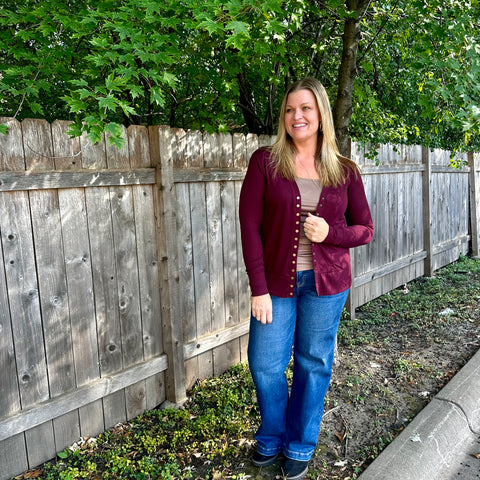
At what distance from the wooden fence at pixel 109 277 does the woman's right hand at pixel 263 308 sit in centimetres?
119

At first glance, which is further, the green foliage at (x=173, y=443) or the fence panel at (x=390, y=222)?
the fence panel at (x=390, y=222)

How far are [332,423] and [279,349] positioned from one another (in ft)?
3.48

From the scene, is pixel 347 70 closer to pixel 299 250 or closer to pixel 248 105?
pixel 248 105

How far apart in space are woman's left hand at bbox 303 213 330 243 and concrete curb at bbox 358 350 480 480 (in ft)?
4.44

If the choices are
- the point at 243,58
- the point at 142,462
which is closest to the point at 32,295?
the point at 142,462

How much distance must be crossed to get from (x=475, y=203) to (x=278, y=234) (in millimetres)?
7985

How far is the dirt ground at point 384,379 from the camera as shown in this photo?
2.99m

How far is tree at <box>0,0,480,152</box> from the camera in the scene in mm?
2293

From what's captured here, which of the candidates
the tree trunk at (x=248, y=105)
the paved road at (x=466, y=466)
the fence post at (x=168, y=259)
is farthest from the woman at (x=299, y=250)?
the tree trunk at (x=248, y=105)

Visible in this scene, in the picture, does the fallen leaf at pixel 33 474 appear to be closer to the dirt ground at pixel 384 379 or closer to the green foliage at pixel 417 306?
the dirt ground at pixel 384 379

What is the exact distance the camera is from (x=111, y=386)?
3.23 meters

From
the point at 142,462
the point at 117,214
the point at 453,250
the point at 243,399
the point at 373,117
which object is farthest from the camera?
the point at 453,250

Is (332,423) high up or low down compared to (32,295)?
down

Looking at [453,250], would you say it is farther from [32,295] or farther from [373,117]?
[32,295]
